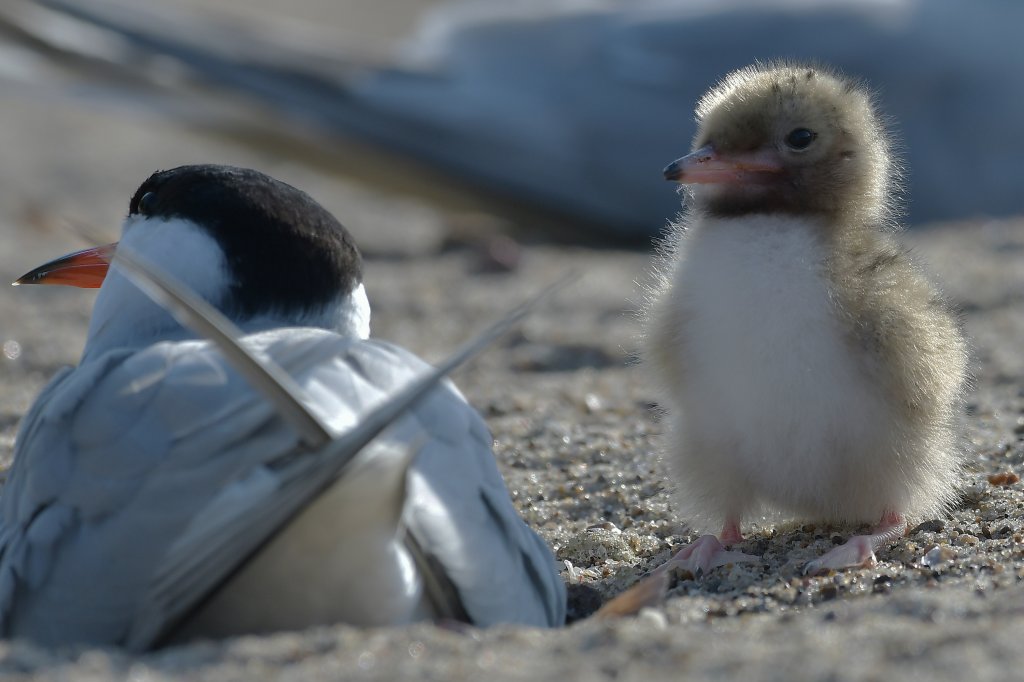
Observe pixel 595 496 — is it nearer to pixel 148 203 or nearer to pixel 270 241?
pixel 270 241

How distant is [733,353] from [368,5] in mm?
17064

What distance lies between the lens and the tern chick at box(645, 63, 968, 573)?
2779mm

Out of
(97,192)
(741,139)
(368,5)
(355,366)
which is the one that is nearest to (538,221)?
(97,192)

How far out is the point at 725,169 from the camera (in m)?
3.01

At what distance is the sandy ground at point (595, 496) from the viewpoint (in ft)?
6.58

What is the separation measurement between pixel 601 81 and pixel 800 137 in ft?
14.7

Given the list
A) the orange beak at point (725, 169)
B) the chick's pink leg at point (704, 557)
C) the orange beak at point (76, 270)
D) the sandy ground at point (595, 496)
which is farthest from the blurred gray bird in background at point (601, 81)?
the chick's pink leg at point (704, 557)

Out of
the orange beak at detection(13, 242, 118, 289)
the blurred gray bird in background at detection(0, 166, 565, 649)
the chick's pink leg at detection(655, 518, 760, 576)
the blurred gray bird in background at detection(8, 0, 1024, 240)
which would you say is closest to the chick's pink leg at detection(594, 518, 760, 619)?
the chick's pink leg at detection(655, 518, 760, 576)

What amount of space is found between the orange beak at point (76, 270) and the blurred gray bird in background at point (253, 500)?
0.59m

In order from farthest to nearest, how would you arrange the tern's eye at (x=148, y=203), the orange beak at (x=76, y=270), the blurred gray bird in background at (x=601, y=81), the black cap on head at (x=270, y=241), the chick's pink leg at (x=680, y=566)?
the blurred gray bird in background at (x=601, y=81) → the orange beak at (x=76, y=270) → the tern's eye at (x=148, y=203) → the black cap on head at (x=270, y=241) → the chick's pink leg at (x=680, y=566)

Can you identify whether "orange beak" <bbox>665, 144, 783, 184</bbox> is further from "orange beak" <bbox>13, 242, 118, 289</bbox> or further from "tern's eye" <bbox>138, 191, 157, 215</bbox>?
"orange beak" <bbox>13, 242, 118, 289</bbox>

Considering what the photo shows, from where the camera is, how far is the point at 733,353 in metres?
2.82

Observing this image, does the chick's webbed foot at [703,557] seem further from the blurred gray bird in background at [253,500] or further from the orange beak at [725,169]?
the orange beak at [725,169]

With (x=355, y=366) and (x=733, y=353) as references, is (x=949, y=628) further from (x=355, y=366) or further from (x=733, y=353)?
(x=355, y=366)
